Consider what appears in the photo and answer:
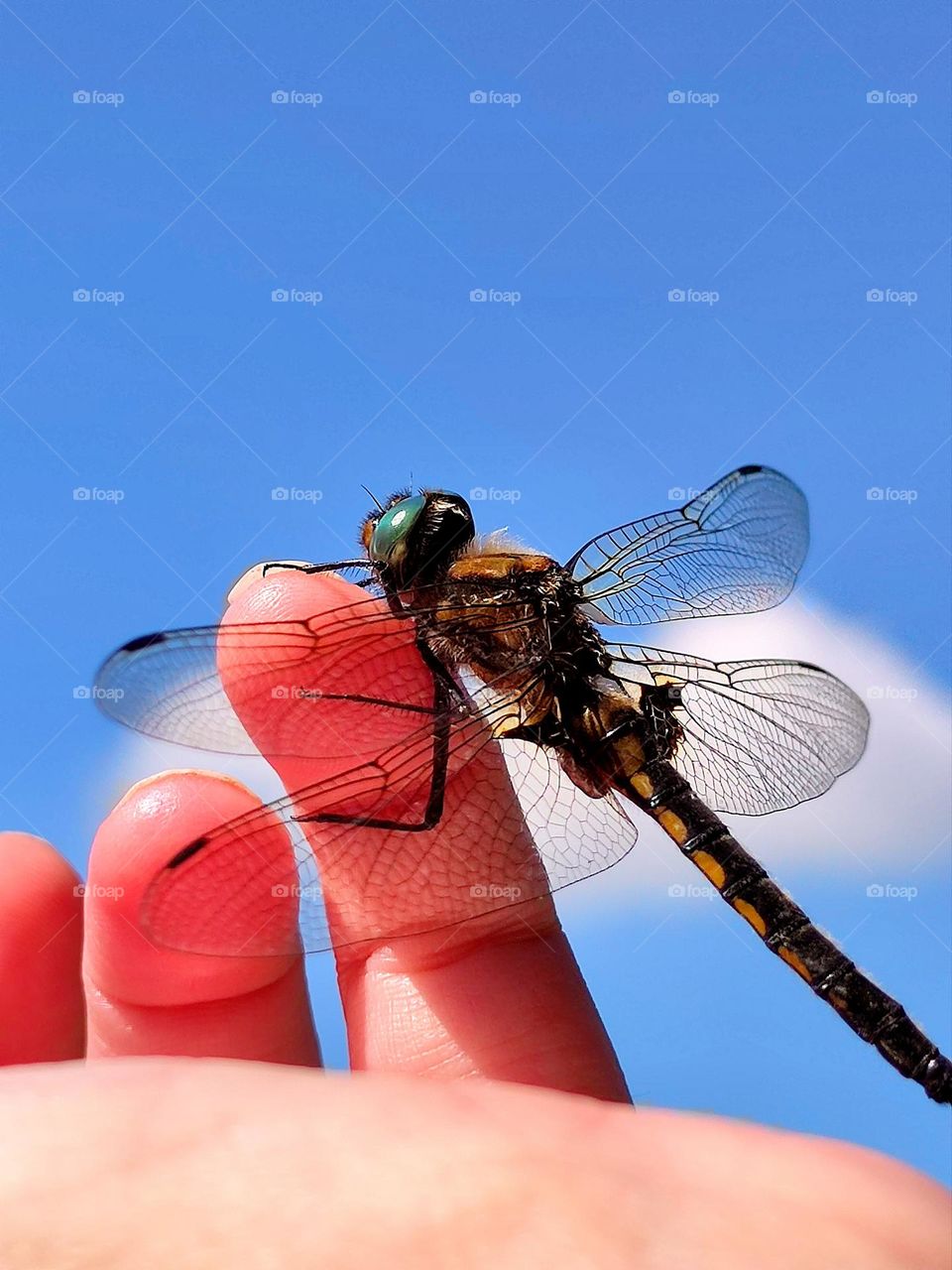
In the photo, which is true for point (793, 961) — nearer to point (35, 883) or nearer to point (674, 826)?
point (674, 826)

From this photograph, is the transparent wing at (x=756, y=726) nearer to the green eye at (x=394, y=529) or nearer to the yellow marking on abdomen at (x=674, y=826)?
the yellow marking on abdomen at (x=674, y=826)

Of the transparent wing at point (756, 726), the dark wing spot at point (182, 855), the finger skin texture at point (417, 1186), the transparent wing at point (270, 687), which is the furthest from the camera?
the transparent wing at point (756, 726)

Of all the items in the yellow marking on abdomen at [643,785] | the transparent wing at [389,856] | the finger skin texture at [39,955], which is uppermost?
the finger skin texture at [39,955]

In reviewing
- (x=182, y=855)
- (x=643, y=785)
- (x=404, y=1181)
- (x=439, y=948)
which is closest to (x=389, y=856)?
(x=439, y=948)

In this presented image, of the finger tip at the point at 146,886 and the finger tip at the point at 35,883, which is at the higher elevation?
the finger tip at the point at 35,883

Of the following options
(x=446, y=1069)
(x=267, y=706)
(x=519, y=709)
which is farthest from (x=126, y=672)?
(x=446, y=1069)

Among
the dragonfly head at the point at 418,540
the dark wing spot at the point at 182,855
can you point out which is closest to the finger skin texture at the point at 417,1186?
the dark wing spot at the point at 182,855
